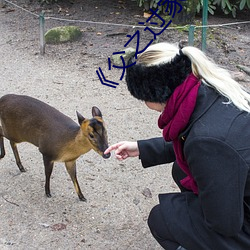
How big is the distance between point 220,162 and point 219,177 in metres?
0.06

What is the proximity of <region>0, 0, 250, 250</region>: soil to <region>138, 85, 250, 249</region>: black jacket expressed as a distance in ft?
1.71

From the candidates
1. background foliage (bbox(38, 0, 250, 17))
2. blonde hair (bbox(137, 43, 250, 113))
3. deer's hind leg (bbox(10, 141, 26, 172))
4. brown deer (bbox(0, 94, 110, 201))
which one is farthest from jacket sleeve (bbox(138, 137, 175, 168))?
background foliage (bbox(38, 0, 250, 17))

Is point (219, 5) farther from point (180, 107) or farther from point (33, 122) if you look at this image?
point (180, 107)

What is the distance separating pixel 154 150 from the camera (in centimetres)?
261

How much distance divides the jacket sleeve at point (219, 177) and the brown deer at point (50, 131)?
3.20 feet

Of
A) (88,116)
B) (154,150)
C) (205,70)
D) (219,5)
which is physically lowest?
(88,116)

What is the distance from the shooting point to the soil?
2982 mm

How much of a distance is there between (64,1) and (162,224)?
614cm

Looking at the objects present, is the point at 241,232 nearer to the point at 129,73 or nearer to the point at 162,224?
the point at 162,224

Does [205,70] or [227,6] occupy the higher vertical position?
[205,70]

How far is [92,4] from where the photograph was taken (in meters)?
7.64

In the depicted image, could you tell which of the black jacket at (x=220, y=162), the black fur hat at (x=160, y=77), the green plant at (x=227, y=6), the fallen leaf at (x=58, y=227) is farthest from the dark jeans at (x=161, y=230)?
the green plant at (x=227, y=6)

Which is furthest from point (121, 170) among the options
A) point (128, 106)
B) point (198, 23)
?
point (198, 23)

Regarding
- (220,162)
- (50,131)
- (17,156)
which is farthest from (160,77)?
(17,156)
